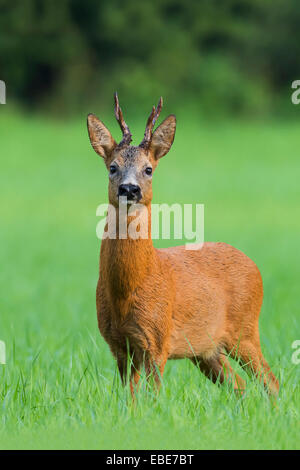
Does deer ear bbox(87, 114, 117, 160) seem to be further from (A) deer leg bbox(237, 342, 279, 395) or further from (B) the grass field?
(A) deer leg bbox(237, 342, 279, 395)

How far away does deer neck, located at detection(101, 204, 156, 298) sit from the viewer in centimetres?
459

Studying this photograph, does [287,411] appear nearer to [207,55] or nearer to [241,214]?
[241,214]

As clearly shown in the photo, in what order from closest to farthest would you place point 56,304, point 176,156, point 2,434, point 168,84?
point 2,434, point 56,304, point 176,156, point 168,84

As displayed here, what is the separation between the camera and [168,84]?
31594mm

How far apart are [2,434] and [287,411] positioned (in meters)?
1.42

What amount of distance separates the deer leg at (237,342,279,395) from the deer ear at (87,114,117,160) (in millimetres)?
1471

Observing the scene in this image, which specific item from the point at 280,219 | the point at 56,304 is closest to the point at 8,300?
the point at 56,304

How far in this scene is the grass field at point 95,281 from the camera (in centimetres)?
430

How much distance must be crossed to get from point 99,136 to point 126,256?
2.10 feet

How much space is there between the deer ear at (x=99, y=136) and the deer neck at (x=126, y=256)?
0.39 metres
